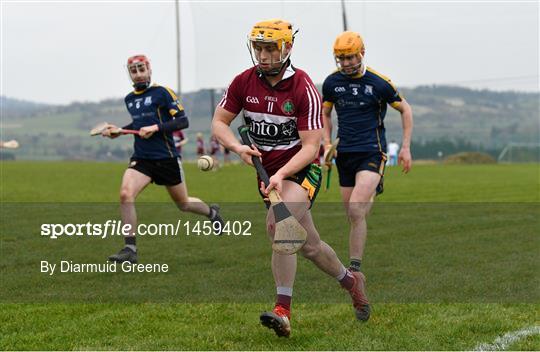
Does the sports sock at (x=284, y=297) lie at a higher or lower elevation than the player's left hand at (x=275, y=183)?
lower

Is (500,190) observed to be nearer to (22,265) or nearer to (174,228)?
(174,228)

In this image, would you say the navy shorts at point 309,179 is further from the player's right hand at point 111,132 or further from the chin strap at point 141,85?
the player's right hand at point 111,132

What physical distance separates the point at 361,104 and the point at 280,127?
247 cm

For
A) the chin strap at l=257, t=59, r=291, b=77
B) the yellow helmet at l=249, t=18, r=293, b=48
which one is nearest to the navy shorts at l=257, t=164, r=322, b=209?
the chin strap at l=257, t=59, r=291, b=77

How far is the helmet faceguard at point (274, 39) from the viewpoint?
6.06 metres

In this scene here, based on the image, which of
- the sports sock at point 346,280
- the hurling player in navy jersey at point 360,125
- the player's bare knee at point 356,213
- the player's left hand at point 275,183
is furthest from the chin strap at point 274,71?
the player's bare knee at point 356,213

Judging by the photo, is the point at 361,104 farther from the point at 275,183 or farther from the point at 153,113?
the point at 153,113

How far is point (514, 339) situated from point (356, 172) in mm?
3012

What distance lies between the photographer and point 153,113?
35.1 feet

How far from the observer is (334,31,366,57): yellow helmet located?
830 cm

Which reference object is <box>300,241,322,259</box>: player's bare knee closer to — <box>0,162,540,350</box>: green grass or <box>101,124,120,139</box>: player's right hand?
<box>0,162,540,350</box>: green grass

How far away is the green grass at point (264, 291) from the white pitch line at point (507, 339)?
0.23ft

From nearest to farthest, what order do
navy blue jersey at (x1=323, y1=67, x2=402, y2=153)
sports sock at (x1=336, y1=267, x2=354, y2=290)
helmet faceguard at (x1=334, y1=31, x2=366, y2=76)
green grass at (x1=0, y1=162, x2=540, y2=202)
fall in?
sports sock at (x1=336, y1=267, x2=354, y2=290)
helmet faceguard at (x1=334, y1=31, x2=366, y2=76)
navy blue jersey at (x1=323, y1=67, x2=402, y2=153)
green grass at (x1=0, y1=162, x2=540, y2=202)

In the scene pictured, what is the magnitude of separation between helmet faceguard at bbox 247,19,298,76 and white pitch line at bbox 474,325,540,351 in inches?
87.4
